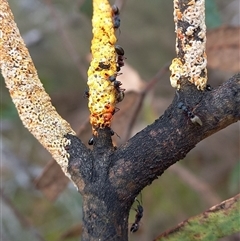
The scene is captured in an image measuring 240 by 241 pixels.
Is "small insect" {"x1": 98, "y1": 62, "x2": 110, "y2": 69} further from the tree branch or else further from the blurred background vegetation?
the blurred background vegetation

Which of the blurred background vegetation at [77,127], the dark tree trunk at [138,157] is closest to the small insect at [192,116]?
the dark tree trunk at [138,157]

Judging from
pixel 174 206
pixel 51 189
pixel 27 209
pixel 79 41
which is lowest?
pixel 51 189

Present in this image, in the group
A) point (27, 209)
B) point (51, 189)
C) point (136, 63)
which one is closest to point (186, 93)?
point (51, 189)

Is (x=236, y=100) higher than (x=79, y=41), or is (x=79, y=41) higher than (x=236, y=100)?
(x=79, y=41)

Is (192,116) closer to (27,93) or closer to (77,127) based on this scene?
(27,93)

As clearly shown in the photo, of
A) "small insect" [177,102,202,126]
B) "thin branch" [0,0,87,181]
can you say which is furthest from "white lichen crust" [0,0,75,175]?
"small insect" [177,102,202,126]

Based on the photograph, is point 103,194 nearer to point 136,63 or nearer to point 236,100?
point 236,100

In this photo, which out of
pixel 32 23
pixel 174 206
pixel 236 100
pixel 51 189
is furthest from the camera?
pixel 32 23
